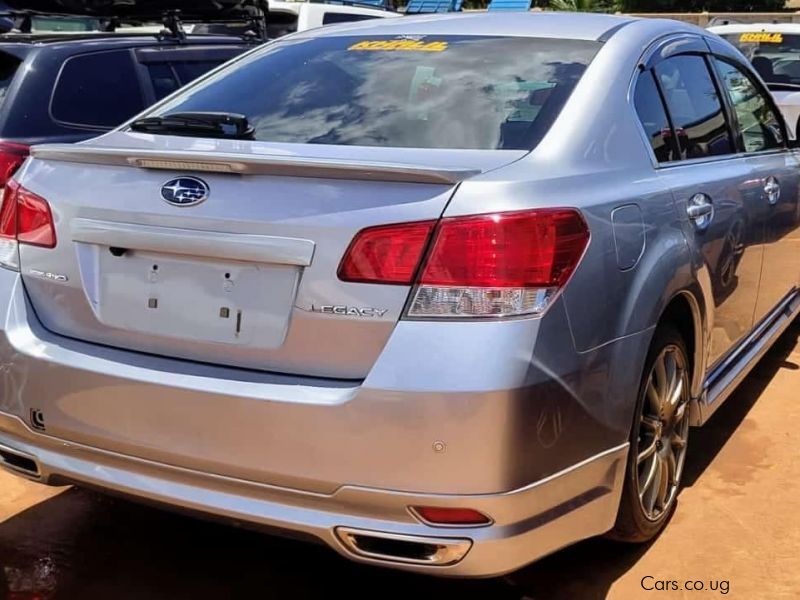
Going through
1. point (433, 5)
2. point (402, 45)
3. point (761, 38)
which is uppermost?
point (402, 45)

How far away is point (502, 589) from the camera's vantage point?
305 cm

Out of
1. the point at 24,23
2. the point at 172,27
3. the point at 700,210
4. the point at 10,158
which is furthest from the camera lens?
the point at 24,23

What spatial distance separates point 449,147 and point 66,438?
4.34 feet

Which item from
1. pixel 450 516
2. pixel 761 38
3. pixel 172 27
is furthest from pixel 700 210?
pixel 761 38

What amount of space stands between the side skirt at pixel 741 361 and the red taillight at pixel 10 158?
11.1ft

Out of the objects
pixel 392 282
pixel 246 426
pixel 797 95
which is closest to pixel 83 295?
pixel 246 426

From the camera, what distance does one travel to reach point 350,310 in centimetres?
237

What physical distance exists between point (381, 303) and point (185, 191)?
0.64 meters

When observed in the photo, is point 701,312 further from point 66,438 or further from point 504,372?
point 66,438

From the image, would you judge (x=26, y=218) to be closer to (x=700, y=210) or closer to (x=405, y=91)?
(x=405, y=91)

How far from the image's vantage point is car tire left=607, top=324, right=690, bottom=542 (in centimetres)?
296

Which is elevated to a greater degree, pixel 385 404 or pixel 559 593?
pixel 385 404

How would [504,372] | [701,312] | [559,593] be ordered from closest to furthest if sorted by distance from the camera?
1. [504,372]
2. [559,593]
3. [701,312]

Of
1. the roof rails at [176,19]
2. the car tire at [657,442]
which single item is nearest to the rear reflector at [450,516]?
the car tire at [657,442]
